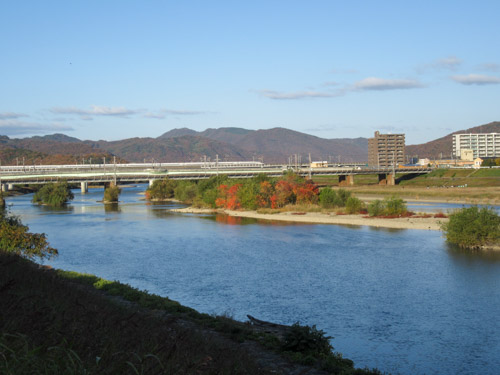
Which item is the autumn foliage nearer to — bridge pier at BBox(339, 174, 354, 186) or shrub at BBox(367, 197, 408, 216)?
shrub at BBox(367, 197, 408, 216)

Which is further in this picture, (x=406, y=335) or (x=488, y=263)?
(x=488, y=263)

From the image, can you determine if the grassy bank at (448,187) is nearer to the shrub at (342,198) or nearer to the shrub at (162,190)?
the shrub at (342,198)

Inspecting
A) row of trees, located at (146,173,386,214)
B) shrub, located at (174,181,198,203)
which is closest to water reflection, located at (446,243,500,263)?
row of trees, located at (146,173,386,214)

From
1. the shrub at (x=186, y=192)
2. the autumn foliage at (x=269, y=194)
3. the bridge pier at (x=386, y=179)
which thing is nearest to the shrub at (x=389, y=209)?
the autumn foliage at (x=269, y=194)

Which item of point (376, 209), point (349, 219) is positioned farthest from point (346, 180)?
point (349, 219)

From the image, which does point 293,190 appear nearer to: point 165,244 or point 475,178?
point 165,244

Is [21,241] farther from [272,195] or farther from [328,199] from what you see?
[272,195]

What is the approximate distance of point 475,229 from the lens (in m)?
39.4

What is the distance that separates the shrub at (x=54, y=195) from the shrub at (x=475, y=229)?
6977cm

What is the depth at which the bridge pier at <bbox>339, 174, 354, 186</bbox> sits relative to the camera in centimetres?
12778

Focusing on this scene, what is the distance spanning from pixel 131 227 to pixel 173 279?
29689 millimetres

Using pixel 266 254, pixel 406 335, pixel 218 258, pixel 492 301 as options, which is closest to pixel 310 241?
pixel 266 254

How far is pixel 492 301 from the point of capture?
24.1m

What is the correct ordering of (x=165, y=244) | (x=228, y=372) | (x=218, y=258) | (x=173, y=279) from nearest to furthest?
1. (x=228, y=372)
2. (x=173, y=279)
3. (x=218, y=258)
4. (x=165, y=244)
